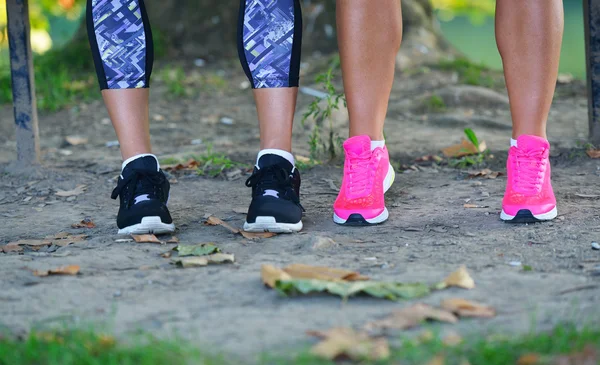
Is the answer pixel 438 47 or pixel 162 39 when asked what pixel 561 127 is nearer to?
pixel 438 47

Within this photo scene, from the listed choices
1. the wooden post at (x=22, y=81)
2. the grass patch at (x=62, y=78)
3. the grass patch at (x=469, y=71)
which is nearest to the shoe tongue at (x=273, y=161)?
the wooden post at (x=22, y=81)

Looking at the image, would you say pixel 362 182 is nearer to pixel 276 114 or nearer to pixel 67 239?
pixel 276 114

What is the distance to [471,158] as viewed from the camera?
3.28 metres

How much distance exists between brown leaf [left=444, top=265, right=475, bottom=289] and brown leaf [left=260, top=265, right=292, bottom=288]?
37 cm

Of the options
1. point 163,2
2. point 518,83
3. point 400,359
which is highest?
point 163,2

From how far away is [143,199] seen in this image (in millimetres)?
2369

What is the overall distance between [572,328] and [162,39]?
497 cm

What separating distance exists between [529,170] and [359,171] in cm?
53

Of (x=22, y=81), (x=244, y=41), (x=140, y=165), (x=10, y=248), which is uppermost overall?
(x=244, y=41)

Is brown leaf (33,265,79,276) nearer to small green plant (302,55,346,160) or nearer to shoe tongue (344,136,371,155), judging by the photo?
shoe tongue (344,136,371,155)

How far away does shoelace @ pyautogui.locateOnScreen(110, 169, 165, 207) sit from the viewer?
2386 mm

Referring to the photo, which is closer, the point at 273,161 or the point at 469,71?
the point at 273,161

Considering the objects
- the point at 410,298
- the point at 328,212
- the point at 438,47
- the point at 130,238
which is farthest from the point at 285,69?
the point at 438,47

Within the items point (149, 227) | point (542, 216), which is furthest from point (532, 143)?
point (149, 227)
